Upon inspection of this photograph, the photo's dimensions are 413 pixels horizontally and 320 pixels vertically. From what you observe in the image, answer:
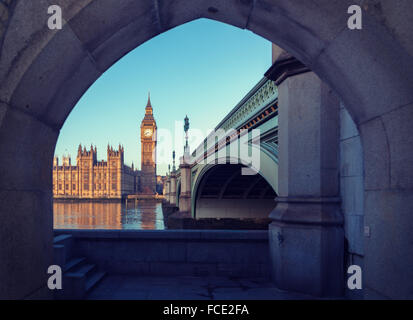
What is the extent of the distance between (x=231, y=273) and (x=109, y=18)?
194 inches

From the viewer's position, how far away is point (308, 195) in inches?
206

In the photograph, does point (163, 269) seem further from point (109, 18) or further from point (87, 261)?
point (109, 18)

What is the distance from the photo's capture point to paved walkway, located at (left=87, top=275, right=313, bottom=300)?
4661 millimetres

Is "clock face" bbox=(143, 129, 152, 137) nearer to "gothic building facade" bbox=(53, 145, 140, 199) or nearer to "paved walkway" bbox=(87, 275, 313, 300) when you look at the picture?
"gothic building facade" bbox=(53, 145, 140, 199)

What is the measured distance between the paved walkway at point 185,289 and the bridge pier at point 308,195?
1.23ft

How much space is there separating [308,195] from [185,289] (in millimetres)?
2714

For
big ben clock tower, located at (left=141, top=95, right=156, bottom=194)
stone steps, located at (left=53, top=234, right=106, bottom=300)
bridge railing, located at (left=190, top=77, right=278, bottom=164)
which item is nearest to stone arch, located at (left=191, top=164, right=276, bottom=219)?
bridge railing, located at (left=190, top=77, right=278, bottom=164)

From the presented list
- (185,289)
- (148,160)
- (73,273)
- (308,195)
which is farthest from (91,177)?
(308,195)

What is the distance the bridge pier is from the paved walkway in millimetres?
376

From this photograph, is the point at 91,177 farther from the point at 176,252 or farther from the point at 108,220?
the point at 176,252

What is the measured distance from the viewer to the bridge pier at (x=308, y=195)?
16.0 feet

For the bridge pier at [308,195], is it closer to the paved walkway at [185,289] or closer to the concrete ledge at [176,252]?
the paved walkway at [185,289]

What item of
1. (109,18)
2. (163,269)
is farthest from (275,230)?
(109,18)

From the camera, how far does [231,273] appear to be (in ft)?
19.0
